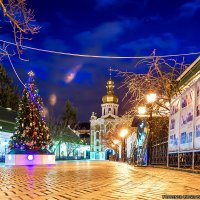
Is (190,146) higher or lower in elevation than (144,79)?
lower

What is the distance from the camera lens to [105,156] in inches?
4796

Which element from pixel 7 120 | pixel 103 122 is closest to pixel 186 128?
pixel 7 120

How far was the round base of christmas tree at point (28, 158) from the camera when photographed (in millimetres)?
31516

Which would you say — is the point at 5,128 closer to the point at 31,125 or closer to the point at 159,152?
the point at 31,125

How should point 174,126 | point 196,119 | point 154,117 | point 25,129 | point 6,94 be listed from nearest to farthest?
point 196,119, point 174,126, point 154,117, point 25,129, point 6,94

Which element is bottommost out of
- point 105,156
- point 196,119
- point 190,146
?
point 105,156

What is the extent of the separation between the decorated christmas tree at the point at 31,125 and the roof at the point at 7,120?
1901 cm

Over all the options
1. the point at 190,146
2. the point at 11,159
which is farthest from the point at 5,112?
the point at 190,146

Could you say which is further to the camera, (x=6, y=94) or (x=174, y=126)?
(x=6, y=94)

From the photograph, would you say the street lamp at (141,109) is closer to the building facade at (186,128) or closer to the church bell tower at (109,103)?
the building facade at (186,128)

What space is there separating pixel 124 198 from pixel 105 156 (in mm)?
116757

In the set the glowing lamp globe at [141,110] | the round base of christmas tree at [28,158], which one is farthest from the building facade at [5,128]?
the glowing lamp globe at [141,110]

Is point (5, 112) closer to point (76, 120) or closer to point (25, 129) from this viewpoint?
point (25, 129)

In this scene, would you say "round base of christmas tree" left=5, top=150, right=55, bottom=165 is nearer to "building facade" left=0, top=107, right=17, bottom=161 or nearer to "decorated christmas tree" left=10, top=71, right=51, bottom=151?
"decorated christmas tree" left=10, top=71, right=51, bottom=151
